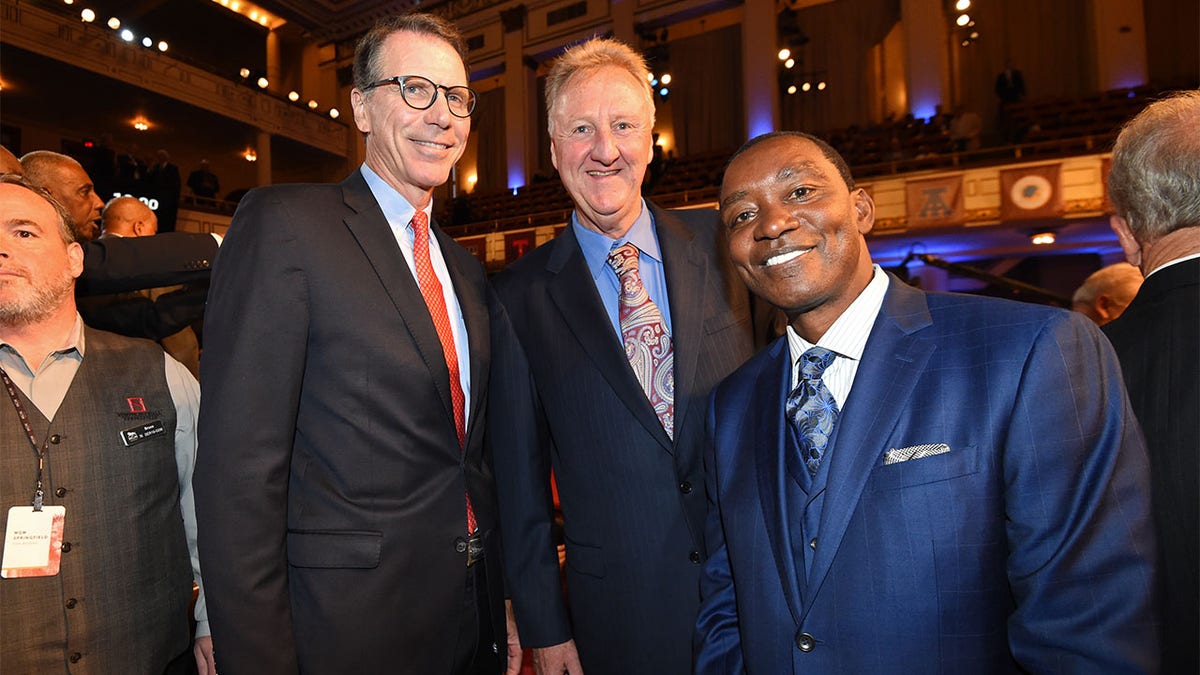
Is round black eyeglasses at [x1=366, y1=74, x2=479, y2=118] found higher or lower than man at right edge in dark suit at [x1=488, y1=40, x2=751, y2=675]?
higher

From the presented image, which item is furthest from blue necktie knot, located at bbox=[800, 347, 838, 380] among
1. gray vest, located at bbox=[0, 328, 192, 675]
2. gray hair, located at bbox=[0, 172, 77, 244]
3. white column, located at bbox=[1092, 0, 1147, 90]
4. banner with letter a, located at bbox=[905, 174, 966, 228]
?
white column, located at bbox=[1092, 0, 1147, 90]

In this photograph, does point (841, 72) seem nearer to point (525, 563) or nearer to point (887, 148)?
point (887, 148)

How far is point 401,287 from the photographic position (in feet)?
4.80

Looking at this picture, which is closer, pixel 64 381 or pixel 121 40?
pixel 64 381

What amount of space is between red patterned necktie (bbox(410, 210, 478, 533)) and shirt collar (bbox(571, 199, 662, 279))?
0.44 m

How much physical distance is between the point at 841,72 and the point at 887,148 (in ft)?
15.5

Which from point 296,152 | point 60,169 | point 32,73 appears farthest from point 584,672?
point 296,152

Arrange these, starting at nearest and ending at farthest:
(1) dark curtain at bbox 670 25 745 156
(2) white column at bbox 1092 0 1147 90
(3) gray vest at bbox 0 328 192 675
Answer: (3) gray vest at bbox 0 328 192 675 → (2) white column at bbox 1092 0 1147 90 → (1) dark curtain at bbox 670 25 745 156

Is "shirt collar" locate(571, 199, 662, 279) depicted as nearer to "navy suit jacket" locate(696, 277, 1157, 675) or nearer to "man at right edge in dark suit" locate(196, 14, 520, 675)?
"man at right edge in dark suit" locate(196, 14, 520, 675)

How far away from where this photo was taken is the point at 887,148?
1135 centimetres

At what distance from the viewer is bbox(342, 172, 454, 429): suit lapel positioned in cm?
145

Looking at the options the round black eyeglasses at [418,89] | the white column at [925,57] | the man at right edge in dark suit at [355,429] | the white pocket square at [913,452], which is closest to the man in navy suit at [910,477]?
the white pocket square at [913,452]

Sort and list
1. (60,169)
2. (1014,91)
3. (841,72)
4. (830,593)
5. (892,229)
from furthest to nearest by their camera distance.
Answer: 1. (841,72)
2. (1014,91)
3. (892,229)
4. (60,169)
5. (830,593)

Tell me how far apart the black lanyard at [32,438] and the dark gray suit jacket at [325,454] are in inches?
25.7
